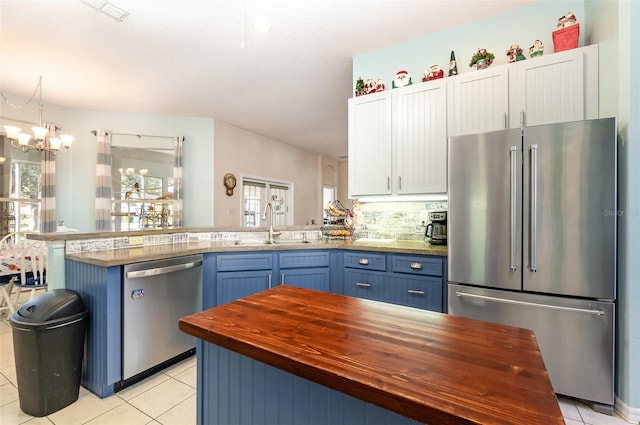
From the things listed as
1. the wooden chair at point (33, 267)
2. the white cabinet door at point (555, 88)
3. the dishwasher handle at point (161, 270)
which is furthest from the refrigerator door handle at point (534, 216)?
the wooden chair at point (33, 267)

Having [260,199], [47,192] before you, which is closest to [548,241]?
[260,199]

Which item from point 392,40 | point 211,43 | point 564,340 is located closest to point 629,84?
point 564,340

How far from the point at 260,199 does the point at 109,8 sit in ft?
14.8

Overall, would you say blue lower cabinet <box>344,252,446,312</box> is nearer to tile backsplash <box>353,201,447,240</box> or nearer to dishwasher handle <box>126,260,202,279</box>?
tile backsplash <box>353,201,447,240</box>

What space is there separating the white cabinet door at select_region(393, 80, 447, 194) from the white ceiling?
0.62 metres

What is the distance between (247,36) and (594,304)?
3302 millimetres

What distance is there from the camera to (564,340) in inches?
69.0

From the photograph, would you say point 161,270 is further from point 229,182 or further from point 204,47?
point 229,182

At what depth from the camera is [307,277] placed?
8.61 ft

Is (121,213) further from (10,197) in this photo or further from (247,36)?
(247,36)

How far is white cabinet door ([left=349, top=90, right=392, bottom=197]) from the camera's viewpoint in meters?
2.74

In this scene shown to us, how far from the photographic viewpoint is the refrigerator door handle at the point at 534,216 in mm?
1795

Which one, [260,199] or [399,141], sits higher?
[399,141]

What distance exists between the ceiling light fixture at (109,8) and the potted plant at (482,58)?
2920 mm
